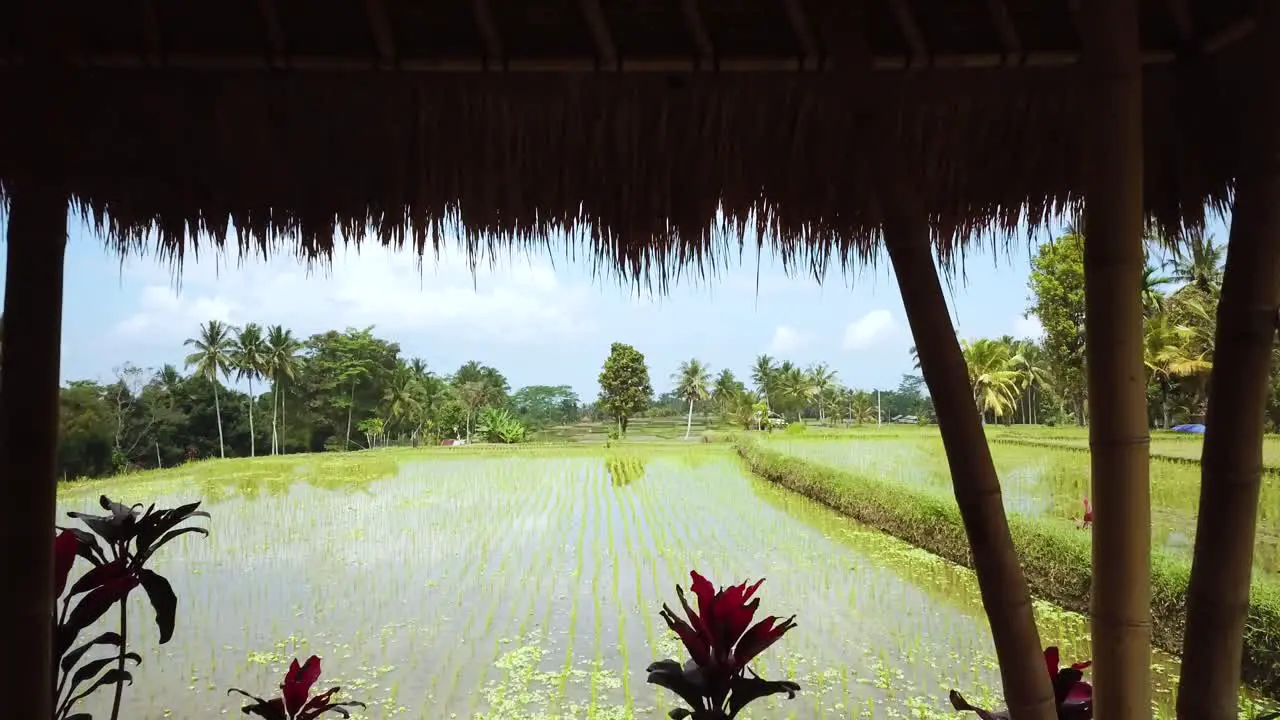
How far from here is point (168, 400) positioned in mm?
6750

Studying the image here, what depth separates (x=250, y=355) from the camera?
1047 cm

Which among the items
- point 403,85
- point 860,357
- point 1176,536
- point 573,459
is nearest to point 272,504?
point 573,459

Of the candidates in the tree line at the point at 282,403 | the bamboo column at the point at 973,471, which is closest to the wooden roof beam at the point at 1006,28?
the bamboo column at the point at 973,471

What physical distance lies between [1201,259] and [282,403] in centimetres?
1223

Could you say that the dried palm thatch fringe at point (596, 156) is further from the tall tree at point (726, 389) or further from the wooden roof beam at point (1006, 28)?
the tall tree at point (726, 389)

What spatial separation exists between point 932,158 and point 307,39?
882 millimetres

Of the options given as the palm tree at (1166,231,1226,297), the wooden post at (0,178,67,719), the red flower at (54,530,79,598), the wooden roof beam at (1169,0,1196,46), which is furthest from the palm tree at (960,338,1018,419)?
the wooden post at (0,178,67,719)

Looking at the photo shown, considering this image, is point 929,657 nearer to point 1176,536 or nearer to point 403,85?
point 1176,536

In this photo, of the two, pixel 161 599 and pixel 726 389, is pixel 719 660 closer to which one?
pixel 161 599

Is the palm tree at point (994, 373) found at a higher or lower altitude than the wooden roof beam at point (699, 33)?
lower

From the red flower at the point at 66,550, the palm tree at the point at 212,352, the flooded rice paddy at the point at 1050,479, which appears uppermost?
the palm tree at the point at 212,352

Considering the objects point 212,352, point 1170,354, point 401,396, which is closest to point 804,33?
point 1170,354

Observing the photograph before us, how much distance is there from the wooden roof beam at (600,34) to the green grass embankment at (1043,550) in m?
0.94

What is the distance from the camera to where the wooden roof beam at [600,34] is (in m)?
0.72
